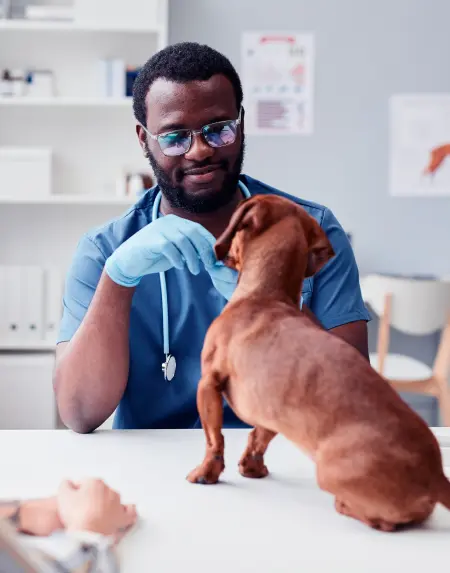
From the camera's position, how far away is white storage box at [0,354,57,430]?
8.75 ft

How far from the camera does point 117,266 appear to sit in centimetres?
99

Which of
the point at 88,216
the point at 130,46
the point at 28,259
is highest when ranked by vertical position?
the point at 130,46

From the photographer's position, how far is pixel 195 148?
102 centimetres

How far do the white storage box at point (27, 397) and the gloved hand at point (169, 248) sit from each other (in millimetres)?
1834

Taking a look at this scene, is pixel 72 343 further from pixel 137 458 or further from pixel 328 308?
pixel 328 308

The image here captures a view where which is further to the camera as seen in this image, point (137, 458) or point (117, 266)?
point (117, 266)

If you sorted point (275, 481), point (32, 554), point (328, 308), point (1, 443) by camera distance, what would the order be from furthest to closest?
point (328, 308), point (1, 443), point (275, 481), point (32, 554)

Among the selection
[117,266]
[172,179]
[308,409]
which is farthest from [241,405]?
A: [172,179]

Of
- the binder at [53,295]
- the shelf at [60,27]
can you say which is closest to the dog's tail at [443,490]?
the binder at [53,295]

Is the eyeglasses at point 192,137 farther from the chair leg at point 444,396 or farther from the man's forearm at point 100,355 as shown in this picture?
the chair leg at point 444,396

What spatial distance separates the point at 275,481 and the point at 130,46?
255 cm

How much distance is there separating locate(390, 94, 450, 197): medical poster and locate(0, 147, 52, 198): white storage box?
1565 millimetres

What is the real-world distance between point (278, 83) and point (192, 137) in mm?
2230

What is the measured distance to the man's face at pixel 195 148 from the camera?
40.2 inches
